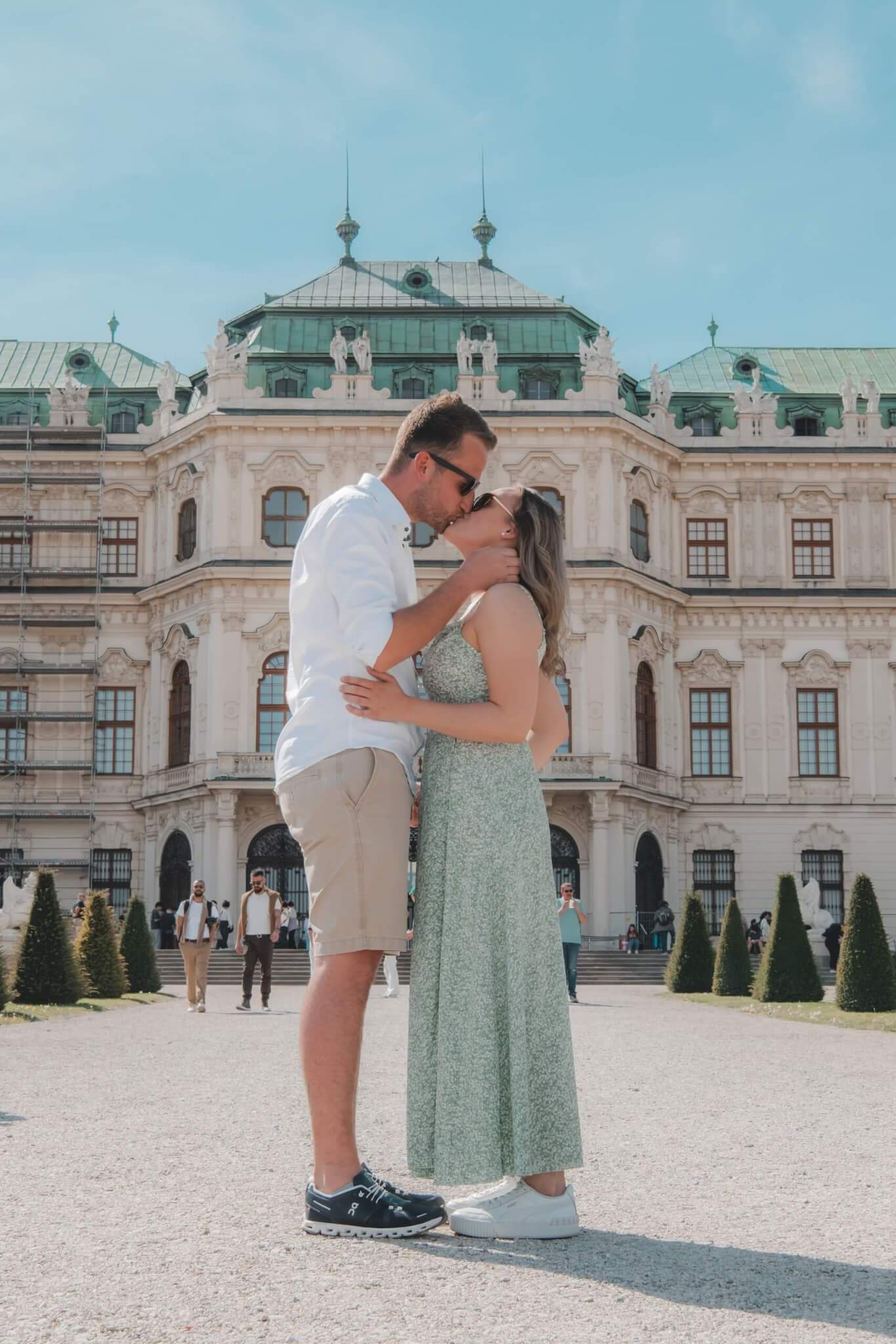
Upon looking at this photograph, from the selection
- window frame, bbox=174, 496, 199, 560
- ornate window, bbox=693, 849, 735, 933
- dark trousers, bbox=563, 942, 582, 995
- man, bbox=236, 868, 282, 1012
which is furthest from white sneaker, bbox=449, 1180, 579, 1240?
window frame, bbox=174, 496, 199, 560

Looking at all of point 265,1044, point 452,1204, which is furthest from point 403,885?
point 265,1044

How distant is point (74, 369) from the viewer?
4378cm

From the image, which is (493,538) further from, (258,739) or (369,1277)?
(258,739)

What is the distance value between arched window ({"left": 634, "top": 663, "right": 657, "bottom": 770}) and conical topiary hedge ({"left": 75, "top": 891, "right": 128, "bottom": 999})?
19400 mm

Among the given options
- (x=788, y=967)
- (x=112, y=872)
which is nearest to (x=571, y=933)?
(x=788, y=967)

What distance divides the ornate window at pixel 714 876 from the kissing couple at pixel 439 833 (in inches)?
1365

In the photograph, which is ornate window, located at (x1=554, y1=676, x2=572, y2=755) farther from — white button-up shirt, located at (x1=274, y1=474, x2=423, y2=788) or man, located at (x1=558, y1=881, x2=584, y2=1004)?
white button-up shirt, located at (x1=274, y1=474, x2=423, y2=788)

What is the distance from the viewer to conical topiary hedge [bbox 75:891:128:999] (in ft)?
68.9

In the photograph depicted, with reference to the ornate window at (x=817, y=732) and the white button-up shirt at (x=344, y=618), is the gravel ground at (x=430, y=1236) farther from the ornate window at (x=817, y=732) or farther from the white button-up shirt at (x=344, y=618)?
the ornate window at (x=817, y=732)

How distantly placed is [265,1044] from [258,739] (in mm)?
24677

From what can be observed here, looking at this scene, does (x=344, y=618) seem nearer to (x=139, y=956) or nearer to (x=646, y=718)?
(x=139, y=956)

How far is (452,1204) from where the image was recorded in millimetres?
4559

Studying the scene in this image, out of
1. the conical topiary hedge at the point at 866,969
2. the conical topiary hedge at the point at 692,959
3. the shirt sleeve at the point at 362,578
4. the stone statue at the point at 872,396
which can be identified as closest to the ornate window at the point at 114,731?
the conical topiary hedge at the point at 692,959

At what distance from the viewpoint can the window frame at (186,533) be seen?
129 ft
